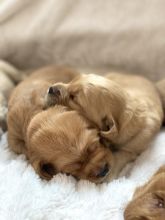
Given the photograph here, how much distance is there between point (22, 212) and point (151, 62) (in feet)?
3.13

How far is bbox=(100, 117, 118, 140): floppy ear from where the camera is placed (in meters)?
1.68

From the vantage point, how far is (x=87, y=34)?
2203 mm

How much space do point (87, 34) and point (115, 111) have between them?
1.96 ft

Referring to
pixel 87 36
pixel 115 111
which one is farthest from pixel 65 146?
pixel 87 36

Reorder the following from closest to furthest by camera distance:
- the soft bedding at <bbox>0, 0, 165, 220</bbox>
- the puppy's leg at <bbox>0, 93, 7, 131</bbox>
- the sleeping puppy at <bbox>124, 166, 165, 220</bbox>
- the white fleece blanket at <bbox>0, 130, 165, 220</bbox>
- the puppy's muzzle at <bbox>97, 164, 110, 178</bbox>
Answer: the sleeping puppy at <bbox>124, 166, 165, 220</bbox> < the white fleece blanket at <bbox>0, 130, 165, 220</bbox> < the puppy's muzzle at <bbox>97, 164, 110, 178</bbox> < the puppy's leg at <bbox>0, 93, 7, 131</bbox> < the soft bedding at <bbox>0, 0, 165, 220</bbox>

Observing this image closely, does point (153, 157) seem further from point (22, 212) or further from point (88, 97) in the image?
point (22, 212)

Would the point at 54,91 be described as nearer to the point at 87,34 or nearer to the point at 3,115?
the point at 3,115

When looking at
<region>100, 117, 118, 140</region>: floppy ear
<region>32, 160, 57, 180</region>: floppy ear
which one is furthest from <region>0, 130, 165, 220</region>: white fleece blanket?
<region>100, 117, 118, 140</region>: floppy ear

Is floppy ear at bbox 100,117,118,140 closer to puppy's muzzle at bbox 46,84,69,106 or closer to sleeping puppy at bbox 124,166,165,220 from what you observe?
puppy's muzzle at bbox 46,84,69,106

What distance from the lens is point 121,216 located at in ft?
4.82

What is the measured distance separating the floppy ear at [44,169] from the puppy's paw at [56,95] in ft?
0.69

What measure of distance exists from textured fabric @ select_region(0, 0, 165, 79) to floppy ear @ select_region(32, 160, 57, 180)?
0.72 meters

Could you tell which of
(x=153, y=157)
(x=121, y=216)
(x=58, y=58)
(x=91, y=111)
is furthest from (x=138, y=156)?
(x=58, y=58)

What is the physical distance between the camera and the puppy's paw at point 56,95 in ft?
5.64
